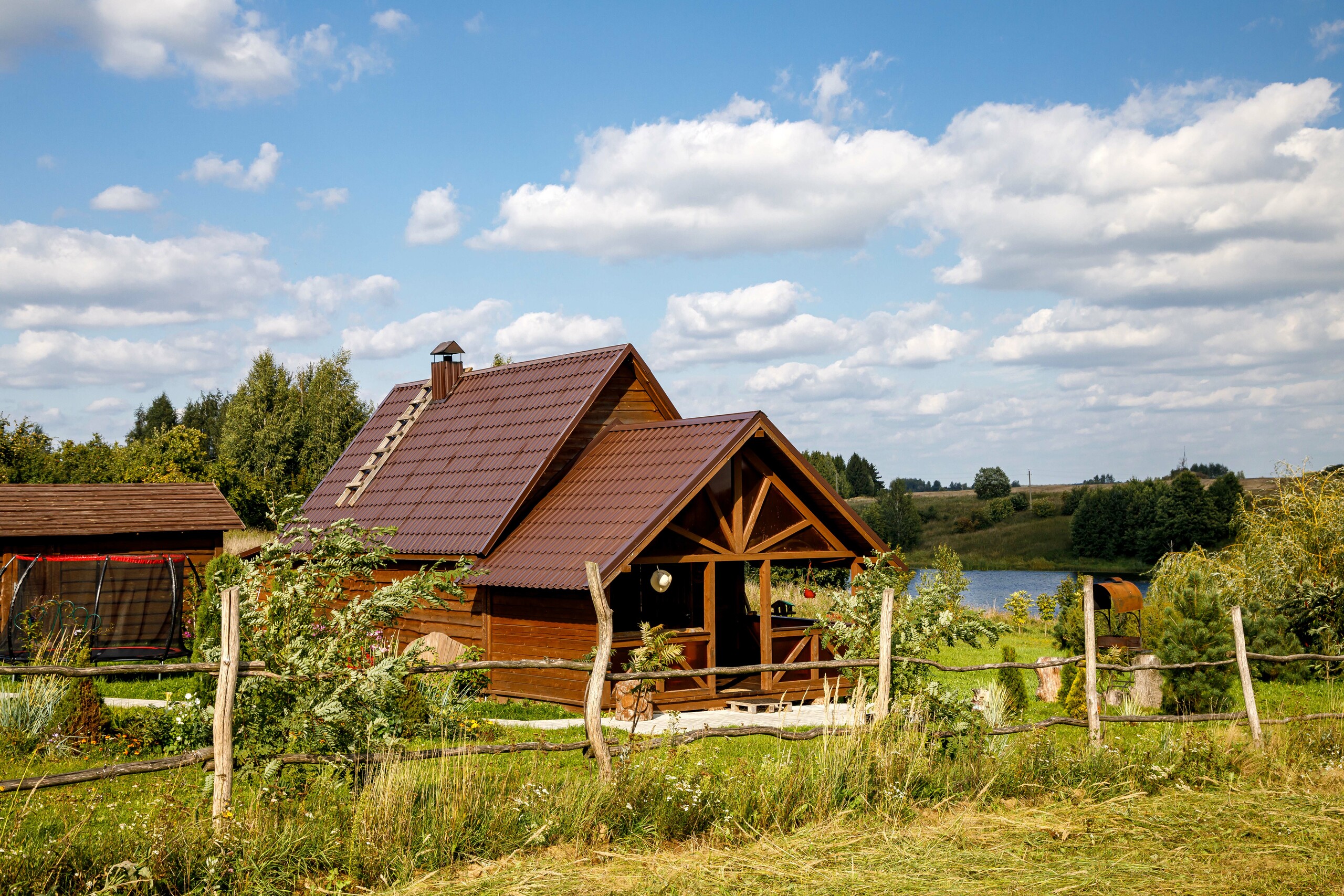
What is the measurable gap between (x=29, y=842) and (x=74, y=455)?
3871cm

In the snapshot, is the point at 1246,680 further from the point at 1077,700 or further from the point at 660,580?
the point at 660,580

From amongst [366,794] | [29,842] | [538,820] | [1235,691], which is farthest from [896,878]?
[1235,691]

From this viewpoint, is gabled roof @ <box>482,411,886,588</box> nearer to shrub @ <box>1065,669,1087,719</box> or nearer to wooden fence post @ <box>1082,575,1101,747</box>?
shrub @ <box>1065,669,1087,719</box>

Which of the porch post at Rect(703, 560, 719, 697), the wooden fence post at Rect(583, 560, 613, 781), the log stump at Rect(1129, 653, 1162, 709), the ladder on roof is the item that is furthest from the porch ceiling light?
the ladder on roof

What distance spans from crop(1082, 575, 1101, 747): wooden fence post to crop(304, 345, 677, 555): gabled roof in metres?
8.84

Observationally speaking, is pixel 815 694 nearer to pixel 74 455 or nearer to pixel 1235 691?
pixel 1235 691

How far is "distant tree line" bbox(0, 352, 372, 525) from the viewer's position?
38.3 metres

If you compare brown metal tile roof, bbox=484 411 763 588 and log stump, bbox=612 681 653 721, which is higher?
brown metal tile roof, bbox=484 411 763 588

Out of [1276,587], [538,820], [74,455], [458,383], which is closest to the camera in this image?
[538,820]

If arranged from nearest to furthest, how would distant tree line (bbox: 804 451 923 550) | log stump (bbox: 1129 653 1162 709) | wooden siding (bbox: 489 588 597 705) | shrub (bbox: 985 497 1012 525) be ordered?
1. wooden siding (bbox: 489 588 597 705)
2. log stump (bbox: 1129 653 1162 709)
3. distant tree line (bbox: 804 451 923 550)
4. shrub (bbox: 985 497 1012 525)

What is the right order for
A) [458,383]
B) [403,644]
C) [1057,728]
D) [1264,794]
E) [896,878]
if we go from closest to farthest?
1. [896,878]
2. [1264,794]
3. [1057,728]
4. [403,644]
5. [458,383]

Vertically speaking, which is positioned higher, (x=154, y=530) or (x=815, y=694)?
(x=154, y=530)

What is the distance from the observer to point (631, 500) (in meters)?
14.7

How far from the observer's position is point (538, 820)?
259 inches
